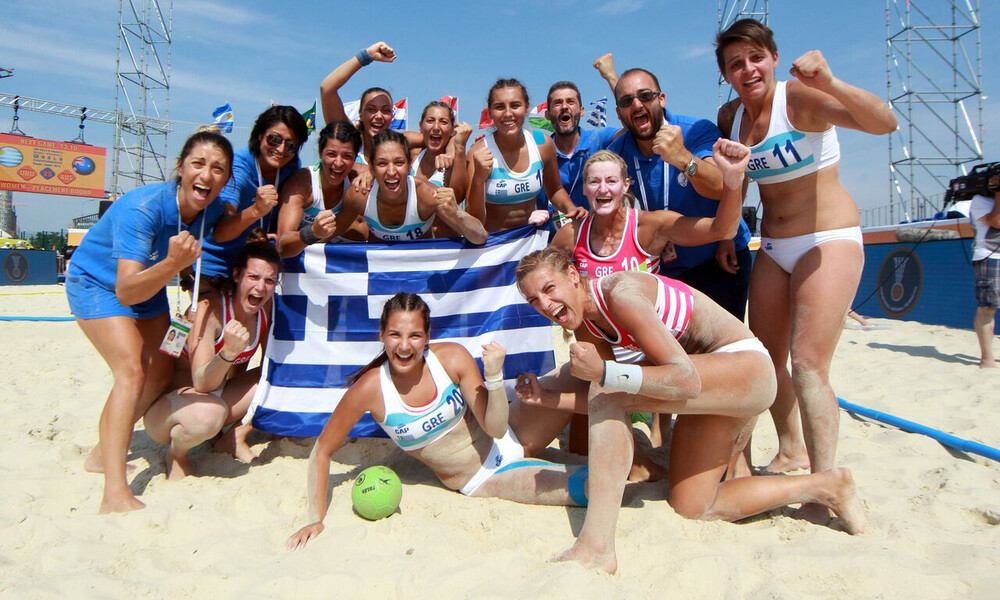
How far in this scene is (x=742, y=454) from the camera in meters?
3.28

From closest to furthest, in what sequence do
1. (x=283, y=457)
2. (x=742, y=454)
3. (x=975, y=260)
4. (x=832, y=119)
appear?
1. (x=832, y=119)
2. (x=742, y=454)
3. (x=283, y=457)
4. (x=975, y=260)

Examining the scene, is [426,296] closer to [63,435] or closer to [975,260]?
[63,435]

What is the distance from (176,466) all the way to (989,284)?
788 centimetres

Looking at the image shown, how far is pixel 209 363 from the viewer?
10.8 ft

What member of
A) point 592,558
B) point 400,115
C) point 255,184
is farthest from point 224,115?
point 592,558

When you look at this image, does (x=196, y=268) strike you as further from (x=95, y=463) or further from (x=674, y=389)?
(x=674, y=389)

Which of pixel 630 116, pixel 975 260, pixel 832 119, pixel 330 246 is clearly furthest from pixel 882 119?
pixel 975 260

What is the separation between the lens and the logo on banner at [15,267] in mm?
18375

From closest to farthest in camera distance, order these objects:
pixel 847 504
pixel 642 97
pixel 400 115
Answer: pixel 847 504 < pixel 642 97 < pixel 400 115

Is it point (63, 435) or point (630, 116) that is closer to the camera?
point (630, 116)

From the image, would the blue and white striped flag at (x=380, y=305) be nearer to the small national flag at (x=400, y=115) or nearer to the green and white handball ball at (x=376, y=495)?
the green and white handball ball at (x=376, y=495)

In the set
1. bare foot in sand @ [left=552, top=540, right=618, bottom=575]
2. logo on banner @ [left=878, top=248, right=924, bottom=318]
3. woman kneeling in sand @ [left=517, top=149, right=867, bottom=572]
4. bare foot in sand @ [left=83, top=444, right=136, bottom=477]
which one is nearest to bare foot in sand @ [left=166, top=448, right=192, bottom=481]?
bare foot in sand @ [left=83, top=444, right=136, bottom=477]

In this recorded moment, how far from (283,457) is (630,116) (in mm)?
3056

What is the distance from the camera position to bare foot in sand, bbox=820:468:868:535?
104 inches
